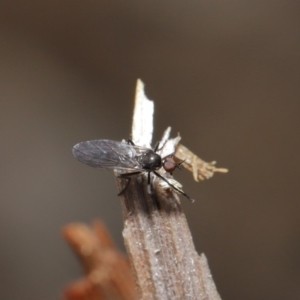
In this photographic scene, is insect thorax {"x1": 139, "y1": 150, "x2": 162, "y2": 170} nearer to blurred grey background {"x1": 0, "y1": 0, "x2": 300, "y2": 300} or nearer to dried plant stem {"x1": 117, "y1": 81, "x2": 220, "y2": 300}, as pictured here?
dried plant stem {"x1": 117, "y1": 81, "x2": 220, "y2": 300}

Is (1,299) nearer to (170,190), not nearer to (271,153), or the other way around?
(271,153)

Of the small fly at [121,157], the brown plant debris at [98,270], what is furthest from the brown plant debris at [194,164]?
the brown plant debris at [98,270]

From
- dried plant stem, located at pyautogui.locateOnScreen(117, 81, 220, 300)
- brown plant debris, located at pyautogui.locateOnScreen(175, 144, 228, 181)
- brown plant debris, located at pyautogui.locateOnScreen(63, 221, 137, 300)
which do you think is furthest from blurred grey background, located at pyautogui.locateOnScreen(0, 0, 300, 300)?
dried plant stem, located at pyautogui.locateOnScreen(117, 81, 220, 300)

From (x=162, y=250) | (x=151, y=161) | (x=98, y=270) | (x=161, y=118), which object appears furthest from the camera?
(x=161, y=118)

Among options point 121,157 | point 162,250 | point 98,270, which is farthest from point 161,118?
point 162,250

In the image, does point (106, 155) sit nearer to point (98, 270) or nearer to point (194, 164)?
point (194, 164)

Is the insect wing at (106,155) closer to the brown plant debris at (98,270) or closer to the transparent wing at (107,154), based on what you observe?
the transparent wing at (107,154)
